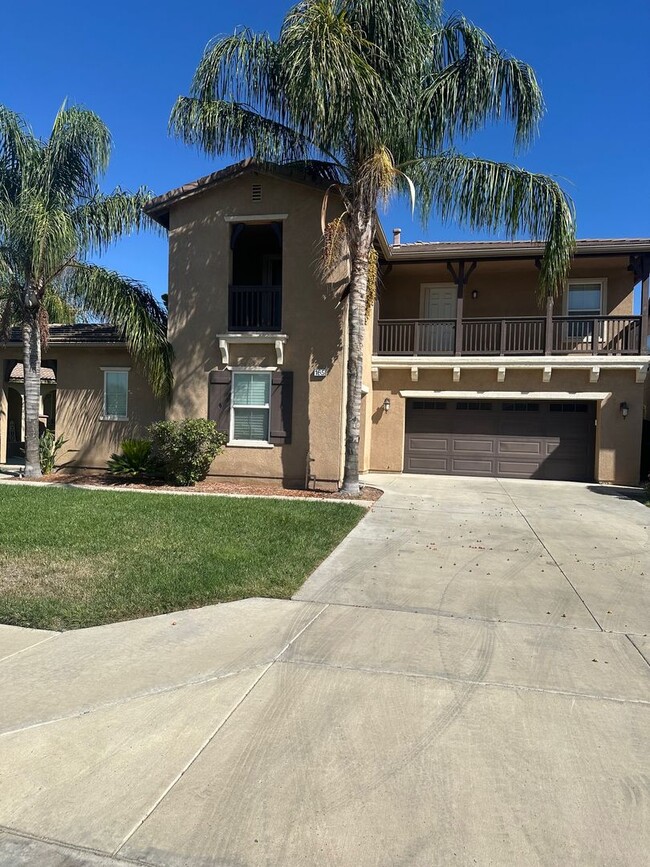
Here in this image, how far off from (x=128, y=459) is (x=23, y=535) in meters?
5.91

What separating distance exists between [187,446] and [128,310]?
11.4 feet

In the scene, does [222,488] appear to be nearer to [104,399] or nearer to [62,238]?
[104,399]

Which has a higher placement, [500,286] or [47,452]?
[500,286]

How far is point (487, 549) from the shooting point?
23.9ft

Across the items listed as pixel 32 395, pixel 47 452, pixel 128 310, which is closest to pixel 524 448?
pixel 128 310

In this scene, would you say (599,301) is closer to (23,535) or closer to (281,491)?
(281,491)

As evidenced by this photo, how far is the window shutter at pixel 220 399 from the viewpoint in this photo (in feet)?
43.0

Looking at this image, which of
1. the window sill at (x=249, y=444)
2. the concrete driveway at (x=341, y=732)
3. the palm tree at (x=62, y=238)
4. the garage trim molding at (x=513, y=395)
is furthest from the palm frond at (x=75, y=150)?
the concrete driveway at (x=341, y=732)

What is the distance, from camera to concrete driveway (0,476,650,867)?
236cm

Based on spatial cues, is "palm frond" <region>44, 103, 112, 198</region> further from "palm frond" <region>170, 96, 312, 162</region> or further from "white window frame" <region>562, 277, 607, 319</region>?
"white window frame" <region>562, 277, 607, 319</region>

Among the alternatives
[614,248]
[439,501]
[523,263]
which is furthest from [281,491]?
[614,248]

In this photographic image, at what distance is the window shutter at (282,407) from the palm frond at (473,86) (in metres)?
6.03

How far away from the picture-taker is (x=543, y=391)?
14.9 m

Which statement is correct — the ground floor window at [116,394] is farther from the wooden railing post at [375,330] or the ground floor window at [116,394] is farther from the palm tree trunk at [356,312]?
the wooden railing post at [375,330]
